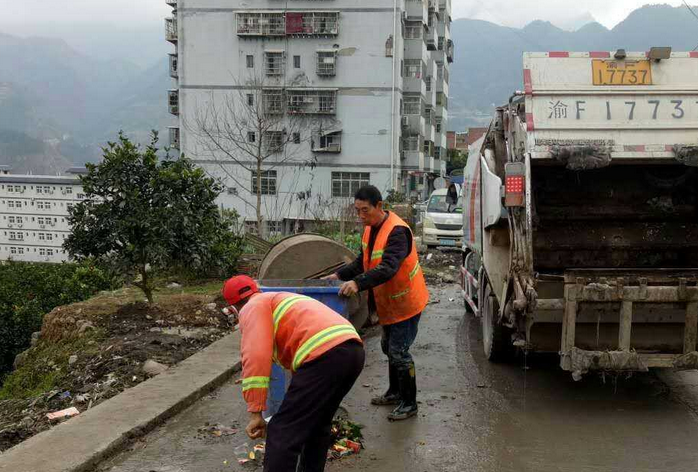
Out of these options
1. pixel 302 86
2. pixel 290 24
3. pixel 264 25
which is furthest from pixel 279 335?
pixel 264 25

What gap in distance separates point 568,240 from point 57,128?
199 meters

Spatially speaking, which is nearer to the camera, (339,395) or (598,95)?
(339,395)

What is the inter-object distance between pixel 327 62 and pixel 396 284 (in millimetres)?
34334

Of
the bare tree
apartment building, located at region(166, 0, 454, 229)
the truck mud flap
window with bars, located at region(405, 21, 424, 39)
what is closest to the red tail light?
the truck mud flap

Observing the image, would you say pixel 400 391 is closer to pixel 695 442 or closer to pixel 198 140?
pixel 695 442

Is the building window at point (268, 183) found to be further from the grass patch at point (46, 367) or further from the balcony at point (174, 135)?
the grass patch at point (46, 367)

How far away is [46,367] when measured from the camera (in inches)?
298

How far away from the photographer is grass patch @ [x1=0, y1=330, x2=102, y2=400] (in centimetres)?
705

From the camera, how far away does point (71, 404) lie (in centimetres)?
579

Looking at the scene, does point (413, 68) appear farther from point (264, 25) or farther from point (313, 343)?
point (313, 343)

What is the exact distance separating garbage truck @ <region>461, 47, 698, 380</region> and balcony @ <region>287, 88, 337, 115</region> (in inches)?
1224

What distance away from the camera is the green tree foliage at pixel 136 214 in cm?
776

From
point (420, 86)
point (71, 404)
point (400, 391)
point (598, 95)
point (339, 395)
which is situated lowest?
point (71, 404)

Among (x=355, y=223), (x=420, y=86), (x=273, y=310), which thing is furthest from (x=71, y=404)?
(x=420, y=86)
